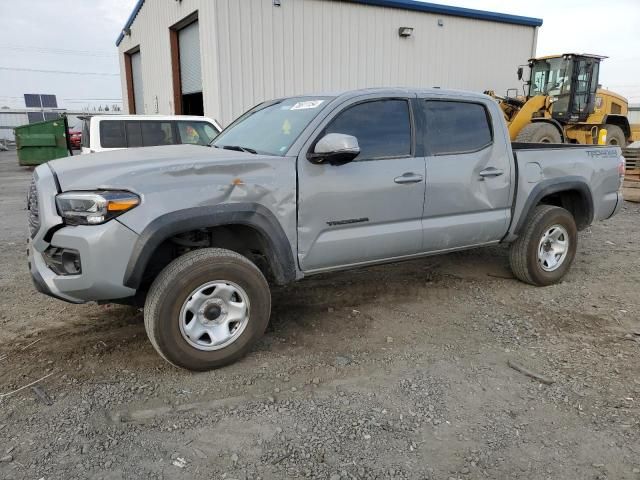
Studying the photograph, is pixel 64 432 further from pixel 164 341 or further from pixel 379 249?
pixel 379 249

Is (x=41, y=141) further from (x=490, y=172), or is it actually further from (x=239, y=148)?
(x=490, y=172)

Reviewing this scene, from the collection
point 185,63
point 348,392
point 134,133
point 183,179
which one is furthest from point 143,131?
point 348,392

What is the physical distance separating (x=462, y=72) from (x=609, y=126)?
4.79 meters

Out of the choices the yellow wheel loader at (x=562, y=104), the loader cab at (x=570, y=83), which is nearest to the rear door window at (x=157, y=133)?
the yellow wheel loader at (x=562, y=104)

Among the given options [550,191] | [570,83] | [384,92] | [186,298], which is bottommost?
[186,298]

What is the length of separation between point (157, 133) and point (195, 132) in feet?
2.31

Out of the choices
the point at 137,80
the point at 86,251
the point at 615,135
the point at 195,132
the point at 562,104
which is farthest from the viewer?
the point at 137,80

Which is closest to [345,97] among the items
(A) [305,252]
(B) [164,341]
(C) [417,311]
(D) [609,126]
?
(A) [305,252]

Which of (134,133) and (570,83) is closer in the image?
(134,133)

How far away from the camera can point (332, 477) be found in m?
2.41

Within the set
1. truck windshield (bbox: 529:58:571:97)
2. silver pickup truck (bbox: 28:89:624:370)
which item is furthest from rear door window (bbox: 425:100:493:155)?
truck windshield (bbox: 529:58:571:97)

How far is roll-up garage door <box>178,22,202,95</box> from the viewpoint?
14.3 meters

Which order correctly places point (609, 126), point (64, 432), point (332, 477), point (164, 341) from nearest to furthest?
point (332, 477) < point (64, 432) < point (164, 341) < point (609, 126)

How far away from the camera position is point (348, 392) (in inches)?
125
